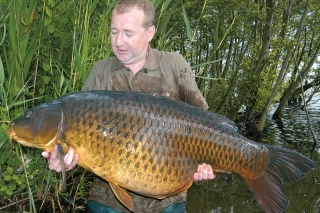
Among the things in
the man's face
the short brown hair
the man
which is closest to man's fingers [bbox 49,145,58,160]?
the man

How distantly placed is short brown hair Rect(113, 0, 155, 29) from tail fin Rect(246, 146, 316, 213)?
796 mm

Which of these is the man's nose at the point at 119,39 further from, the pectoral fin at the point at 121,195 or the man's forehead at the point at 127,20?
the pectoral fin at the point at 121,195

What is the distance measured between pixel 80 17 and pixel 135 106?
1.52m

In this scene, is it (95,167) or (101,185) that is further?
(101,185)

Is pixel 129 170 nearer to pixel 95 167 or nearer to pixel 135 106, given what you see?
pixel 95 167

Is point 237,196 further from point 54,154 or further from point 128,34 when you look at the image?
point 54,154

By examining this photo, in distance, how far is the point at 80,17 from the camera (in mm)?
3039

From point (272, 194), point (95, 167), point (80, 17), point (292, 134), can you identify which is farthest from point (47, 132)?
point (292, 134)

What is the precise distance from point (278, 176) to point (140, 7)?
95 cm

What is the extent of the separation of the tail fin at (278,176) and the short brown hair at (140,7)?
80cm

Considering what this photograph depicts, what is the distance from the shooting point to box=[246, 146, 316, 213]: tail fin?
73.0 inches

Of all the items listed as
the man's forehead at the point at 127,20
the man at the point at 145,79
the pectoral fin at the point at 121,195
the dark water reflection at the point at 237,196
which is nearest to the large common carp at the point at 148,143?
the pectoral fin at the point at 121,195

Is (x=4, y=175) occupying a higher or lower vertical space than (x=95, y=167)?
lower

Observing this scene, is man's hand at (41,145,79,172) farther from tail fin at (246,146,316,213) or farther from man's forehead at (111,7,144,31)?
tail fin at (246,146,316,213)
